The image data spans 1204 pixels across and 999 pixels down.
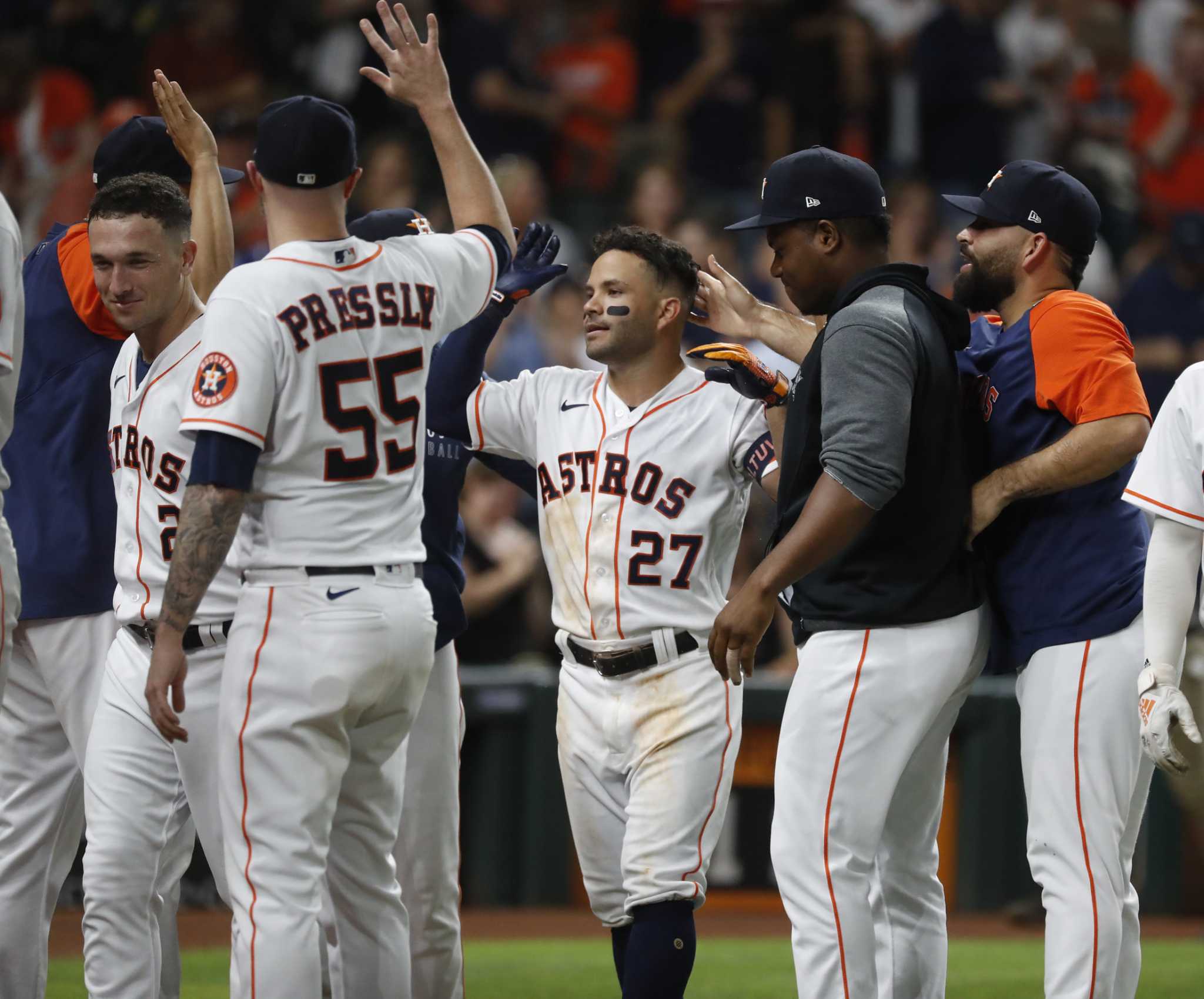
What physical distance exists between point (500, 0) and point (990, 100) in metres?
3.25

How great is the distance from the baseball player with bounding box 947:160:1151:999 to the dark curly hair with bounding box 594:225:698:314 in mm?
845

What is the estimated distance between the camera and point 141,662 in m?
4.01

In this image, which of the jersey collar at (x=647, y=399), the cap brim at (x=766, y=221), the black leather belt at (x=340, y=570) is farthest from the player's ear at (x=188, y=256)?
the cap brim at (x=766, y=221)

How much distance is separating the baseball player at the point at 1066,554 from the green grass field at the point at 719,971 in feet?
7.27

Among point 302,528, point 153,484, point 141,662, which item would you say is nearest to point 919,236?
point 153,484

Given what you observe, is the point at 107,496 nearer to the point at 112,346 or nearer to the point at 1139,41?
the point at 112,346

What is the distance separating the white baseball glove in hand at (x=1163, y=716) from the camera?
3.72 meters

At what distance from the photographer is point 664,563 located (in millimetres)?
4492

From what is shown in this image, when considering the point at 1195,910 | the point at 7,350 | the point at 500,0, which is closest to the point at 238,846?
the point at 7,350

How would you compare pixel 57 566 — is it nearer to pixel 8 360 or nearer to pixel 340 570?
pixel 8 360

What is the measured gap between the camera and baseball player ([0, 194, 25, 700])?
12.2 feet

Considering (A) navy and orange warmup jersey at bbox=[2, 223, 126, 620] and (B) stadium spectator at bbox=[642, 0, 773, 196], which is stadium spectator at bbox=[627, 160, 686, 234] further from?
(A) navy and orange warmup jersey at bbox=[2, 223, 126, 620]

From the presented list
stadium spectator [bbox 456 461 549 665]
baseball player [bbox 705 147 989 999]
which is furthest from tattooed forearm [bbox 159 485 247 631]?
stadium spectator [bbox 456 461 549 665]

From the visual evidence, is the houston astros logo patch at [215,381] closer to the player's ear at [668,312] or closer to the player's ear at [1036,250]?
the player's ear at [668,312]
